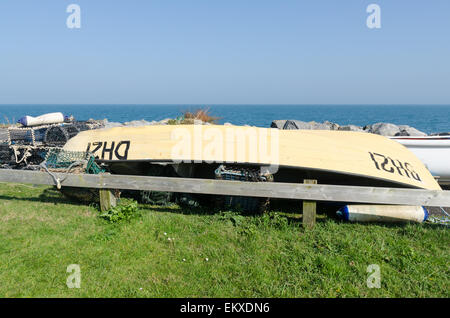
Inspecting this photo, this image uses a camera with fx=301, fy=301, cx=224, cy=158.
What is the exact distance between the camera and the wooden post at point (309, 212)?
4.52 m

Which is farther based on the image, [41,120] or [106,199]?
[41,120]

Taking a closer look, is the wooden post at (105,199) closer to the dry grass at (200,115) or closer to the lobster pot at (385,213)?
the lobster pot at (385,213)

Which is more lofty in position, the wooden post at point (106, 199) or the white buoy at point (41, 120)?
the white buoy at point (41, 120)

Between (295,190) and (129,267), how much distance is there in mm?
Answer: 2497

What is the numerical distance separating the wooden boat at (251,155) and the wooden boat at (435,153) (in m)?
1.29

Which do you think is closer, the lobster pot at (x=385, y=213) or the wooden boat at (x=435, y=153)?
the lobster pot at (x=385, y=213)

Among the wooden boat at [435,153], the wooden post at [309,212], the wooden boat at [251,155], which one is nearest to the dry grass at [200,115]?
the wooden boat at [251,155]

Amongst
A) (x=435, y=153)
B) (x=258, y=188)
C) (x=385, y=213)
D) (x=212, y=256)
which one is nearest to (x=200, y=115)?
(x=435, y=153)

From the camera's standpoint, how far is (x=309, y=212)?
4.53 metres

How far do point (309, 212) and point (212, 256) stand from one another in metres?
1.64

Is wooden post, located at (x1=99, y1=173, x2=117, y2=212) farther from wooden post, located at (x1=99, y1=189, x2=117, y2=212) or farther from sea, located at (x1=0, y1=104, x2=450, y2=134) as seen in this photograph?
sea, located at (x1=0, y1=104, x2=450, y2=134)

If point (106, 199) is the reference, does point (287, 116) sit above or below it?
above

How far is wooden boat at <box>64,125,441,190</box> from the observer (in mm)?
5117

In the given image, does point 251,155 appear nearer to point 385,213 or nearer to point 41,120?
point 385,213
